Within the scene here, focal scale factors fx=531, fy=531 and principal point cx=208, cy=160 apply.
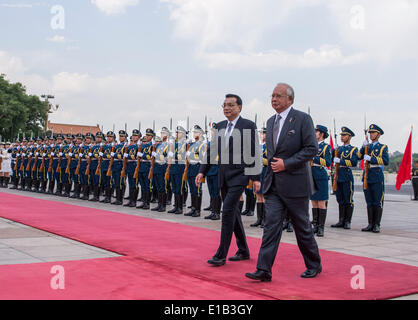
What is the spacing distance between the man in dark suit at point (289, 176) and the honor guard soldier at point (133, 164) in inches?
334

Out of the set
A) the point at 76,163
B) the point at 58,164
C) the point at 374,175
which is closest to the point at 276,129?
the point at 374,175

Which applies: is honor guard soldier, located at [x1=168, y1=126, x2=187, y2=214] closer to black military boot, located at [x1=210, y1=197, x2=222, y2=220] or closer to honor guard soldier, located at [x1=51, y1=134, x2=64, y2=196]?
black military boot, located at [x1=210, y1=197, x2=222, y2=220]

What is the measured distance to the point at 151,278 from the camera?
15.9 feet

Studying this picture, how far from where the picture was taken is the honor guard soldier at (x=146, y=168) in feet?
42.2

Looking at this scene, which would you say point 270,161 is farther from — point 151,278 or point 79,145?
point 79,145

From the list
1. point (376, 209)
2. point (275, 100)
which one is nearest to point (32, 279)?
point (275, 100)

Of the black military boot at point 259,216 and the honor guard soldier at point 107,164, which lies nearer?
the black military boot at point 259,216

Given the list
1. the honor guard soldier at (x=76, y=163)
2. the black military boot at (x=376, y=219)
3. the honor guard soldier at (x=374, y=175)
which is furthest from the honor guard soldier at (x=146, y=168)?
the black military boot at (x=376, y=219)

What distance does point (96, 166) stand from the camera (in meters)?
15.3

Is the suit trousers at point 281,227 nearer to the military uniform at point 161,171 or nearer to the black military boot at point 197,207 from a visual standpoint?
the black military boot at point 197,207

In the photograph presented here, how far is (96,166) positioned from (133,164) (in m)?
2.32

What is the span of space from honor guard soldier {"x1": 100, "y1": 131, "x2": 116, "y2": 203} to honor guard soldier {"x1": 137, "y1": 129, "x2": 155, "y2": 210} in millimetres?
1546
